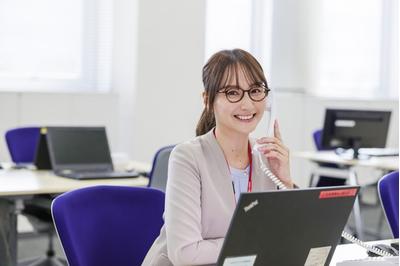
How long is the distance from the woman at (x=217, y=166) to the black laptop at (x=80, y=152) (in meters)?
1.83

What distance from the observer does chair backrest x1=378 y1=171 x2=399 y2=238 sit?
8.30 feet

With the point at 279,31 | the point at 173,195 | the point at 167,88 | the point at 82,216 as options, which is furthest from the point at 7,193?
the point at 279,31

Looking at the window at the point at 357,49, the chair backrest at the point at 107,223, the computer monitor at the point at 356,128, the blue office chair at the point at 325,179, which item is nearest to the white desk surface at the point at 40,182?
the chair backrest at the point at 107,223

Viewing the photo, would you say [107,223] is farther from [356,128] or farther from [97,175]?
[356,128]

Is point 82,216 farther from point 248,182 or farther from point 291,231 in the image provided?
point 291,231

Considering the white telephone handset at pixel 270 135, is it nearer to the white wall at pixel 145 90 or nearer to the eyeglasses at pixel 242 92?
the eyeglasses at pixel 242 92

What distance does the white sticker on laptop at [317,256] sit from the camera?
1.51 metres

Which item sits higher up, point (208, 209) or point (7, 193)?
point (208, 209)

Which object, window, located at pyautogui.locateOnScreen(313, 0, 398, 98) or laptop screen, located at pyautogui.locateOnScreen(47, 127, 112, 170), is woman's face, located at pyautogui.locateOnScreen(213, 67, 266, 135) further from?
window, located at pyautogui.locateOnScreen(313, 0, 398, 98)

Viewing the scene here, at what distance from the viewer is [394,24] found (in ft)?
24.6

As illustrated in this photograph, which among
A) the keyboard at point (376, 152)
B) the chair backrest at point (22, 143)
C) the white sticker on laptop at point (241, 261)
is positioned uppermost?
the white sticker on laptop at point (241, 261)

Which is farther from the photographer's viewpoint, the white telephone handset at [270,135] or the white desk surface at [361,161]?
the white desk surface at [361,161]

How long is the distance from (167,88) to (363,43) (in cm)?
292

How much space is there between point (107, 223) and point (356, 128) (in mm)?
3377
